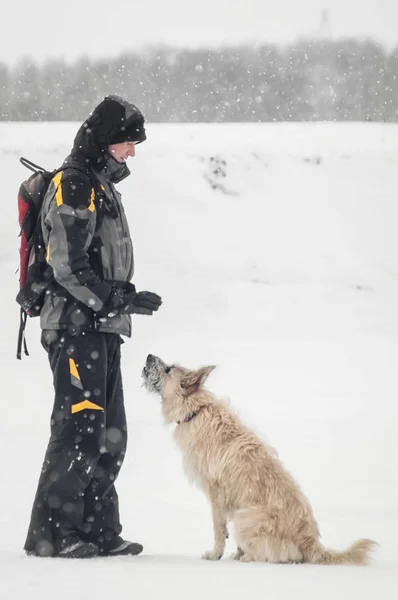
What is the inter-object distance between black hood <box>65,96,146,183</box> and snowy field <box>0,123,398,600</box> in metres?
1.72

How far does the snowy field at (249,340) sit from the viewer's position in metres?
3.24

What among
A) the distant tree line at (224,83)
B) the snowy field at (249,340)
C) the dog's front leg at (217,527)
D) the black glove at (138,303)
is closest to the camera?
the snowy field at (249,340)

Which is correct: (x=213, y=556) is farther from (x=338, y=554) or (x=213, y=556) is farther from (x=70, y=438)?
(x=70, y=438)

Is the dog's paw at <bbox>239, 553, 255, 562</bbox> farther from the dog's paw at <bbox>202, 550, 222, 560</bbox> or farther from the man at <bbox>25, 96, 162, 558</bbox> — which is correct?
the man at <bbox>25, 96, 162, 558</bbox>

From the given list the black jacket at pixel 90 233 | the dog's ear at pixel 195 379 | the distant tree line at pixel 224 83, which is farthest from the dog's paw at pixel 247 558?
the distant tree line at pixel 224 83

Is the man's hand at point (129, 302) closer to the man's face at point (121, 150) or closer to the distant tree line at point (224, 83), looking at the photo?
the man's face at point (121, 150)

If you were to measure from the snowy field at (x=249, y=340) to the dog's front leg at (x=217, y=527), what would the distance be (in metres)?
0.10

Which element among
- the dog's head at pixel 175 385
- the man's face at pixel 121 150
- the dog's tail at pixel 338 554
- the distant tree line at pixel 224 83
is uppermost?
the distant tree line at pixel 224 83

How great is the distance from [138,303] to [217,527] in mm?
1224

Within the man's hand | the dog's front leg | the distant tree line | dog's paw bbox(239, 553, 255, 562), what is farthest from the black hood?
the distant tree line

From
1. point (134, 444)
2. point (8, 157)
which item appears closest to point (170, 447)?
point (134, 444)

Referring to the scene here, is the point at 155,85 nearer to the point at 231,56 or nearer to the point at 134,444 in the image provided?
the point at 231,56

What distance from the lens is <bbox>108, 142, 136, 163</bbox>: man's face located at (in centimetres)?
364

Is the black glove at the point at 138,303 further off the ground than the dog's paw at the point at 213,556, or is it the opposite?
the black glove at the point at 138,303
